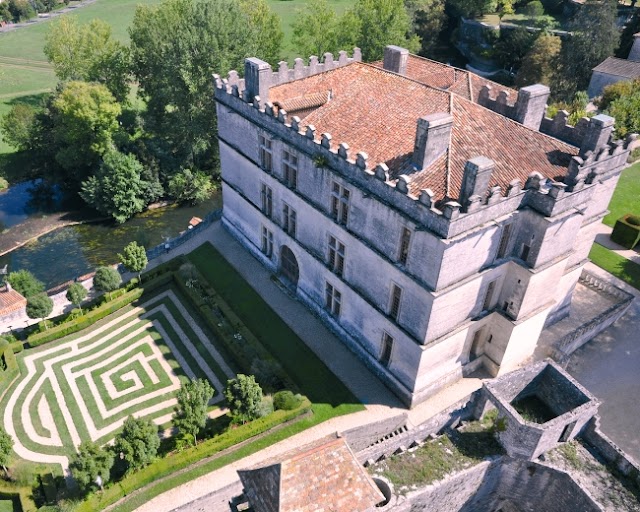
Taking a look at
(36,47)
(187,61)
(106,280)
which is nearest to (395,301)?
(106,280)

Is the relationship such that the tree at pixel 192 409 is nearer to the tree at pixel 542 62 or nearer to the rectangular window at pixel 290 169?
the rectangular window at pixel 290 169

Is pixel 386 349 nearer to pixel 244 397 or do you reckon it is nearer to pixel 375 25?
pixel 244 397

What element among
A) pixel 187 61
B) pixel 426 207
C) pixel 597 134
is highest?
pixel 597 134

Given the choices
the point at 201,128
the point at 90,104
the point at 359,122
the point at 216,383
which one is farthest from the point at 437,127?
the point at 90,104

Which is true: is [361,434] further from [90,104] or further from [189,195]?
[90,104]

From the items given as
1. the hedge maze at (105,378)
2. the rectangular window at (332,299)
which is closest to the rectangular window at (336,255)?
the rectangular window at (332,299)

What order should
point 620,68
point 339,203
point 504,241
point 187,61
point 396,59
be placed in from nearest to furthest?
1. point 504,241
2. point 339,203
3. point 396,59
4. point 187,61
5. point 620,68

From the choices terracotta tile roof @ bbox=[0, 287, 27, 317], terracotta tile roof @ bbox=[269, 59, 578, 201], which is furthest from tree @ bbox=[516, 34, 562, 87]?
terracotta tile roof @ bbox=[0, 287, 27, 317]

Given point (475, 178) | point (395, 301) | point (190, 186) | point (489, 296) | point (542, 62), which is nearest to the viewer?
point (475, 178)
